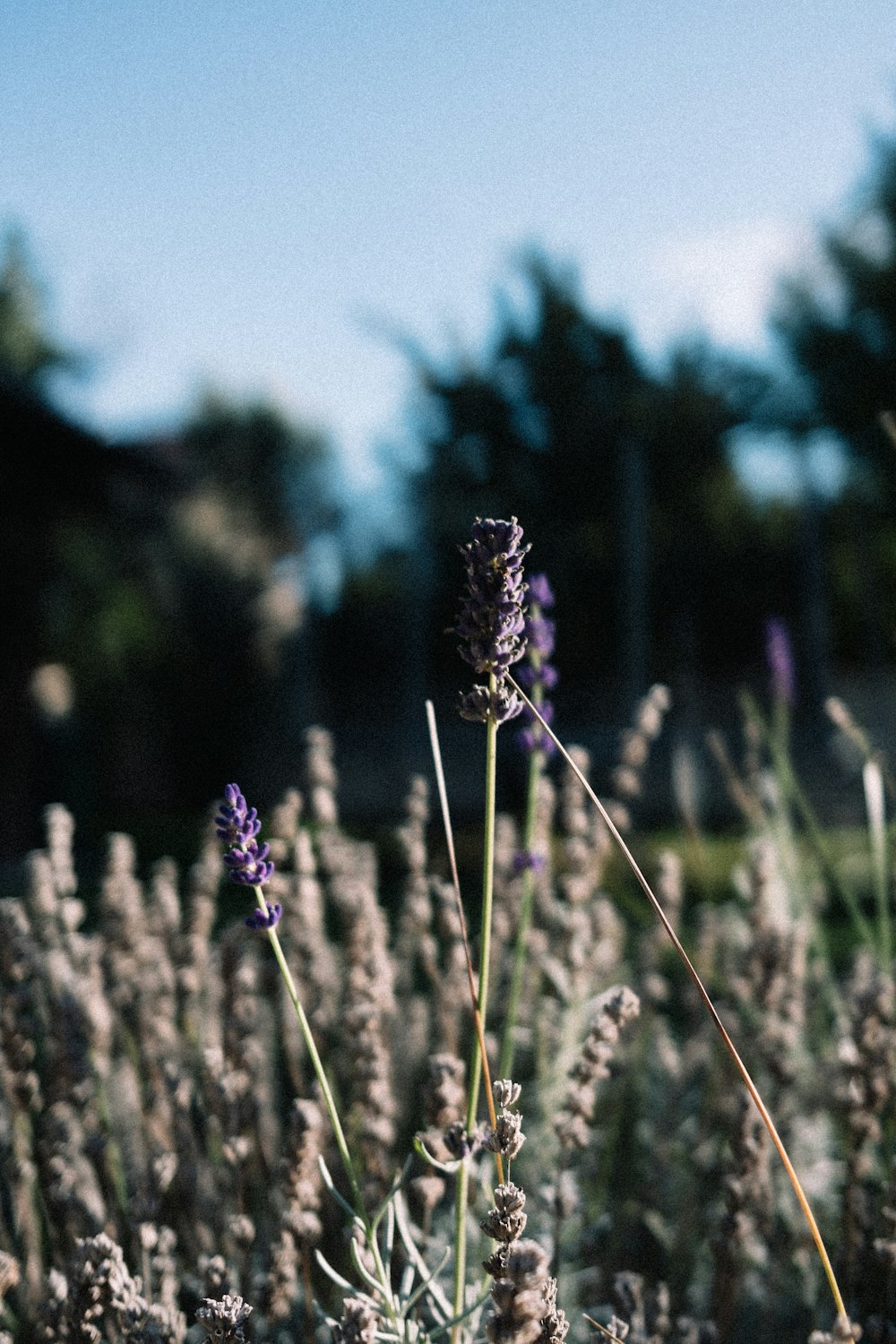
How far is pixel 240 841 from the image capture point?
33.6 inches

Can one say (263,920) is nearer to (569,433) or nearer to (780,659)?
(780,659)

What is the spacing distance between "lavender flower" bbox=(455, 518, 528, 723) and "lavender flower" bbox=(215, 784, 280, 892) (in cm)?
17

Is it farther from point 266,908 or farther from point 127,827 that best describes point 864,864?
point 127,827

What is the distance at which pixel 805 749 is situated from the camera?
14.9m

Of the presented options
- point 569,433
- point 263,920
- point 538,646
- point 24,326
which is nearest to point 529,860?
point 538,646

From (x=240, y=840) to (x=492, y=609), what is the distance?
23 centimetres

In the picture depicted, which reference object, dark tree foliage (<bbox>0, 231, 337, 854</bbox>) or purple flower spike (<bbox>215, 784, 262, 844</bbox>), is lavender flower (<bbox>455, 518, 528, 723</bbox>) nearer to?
purple flower spike (<bbox>215, 784, 262, 844</bbox>)

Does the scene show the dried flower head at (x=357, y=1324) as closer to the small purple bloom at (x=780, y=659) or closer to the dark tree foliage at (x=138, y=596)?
the small purple bloom at (x=780, y=659)

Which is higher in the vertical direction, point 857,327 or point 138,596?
point 138,596

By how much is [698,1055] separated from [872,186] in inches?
302

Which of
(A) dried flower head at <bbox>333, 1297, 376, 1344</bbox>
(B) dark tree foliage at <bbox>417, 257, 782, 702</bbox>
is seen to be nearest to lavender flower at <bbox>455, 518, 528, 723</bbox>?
(A) dried flower head at <bbox>333, 1297, 376, 1344</bbox>

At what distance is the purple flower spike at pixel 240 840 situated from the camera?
844 millimetres

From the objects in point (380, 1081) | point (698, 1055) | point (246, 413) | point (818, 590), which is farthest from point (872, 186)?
point (246, 413)

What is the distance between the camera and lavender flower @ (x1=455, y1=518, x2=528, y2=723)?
841 mm
